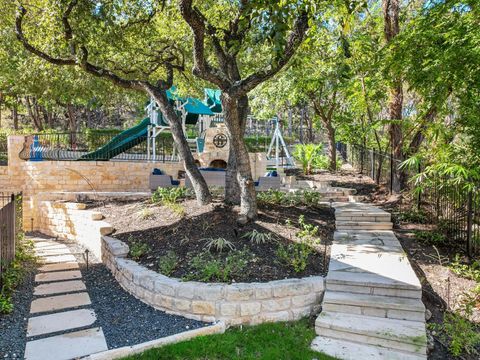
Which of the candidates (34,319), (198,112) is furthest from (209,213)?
(198,112)

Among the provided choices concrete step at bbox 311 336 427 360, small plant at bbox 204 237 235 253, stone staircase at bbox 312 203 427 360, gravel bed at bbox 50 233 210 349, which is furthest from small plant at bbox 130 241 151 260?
concrete step at bbox 311 336 427 360

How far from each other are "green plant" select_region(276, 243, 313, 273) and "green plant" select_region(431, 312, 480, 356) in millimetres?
1678

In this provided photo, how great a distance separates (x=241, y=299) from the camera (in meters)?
4.45

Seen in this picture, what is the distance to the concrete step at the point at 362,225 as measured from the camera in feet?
23.8

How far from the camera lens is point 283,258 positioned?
5219mm

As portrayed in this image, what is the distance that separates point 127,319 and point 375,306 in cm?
296

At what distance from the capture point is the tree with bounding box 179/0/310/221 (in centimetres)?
455

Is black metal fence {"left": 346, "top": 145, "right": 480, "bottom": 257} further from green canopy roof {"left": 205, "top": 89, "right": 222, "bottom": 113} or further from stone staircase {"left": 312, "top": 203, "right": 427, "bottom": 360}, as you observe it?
green canopy roof {"left": 205, "top": 89, "right": 222, "bottom": 113}

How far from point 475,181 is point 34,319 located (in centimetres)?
635

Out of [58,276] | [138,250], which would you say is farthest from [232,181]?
[58,276]

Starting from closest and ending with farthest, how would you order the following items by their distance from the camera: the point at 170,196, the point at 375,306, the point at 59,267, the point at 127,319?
the point at 375,306 < the point at 127,319 < the point at 59,267 < the point at 170,196

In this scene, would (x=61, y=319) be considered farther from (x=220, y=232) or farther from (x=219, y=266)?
(x=220, y=232)

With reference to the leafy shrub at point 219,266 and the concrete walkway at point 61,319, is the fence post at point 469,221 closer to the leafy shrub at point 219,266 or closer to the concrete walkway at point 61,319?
the leafy shrub at point 219,266

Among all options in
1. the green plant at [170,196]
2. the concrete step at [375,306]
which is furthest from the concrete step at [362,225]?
the green plant at [170,196]
